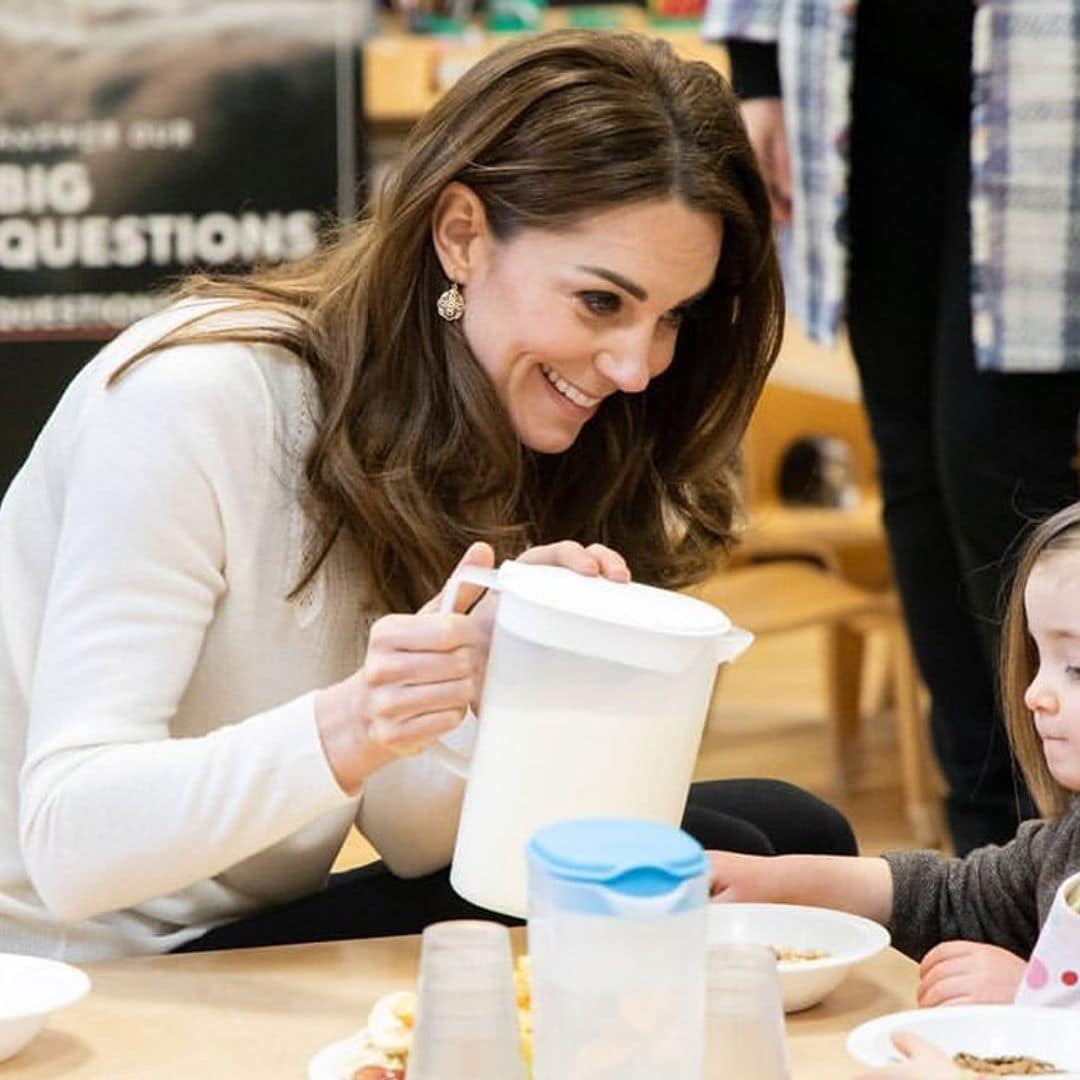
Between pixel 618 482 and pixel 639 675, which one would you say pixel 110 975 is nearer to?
pixel 639 675

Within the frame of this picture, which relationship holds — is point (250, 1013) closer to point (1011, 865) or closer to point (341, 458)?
point (341, 458)

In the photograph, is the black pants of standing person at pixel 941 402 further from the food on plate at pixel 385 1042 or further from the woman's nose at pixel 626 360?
the food on plate at pixel 385 1042

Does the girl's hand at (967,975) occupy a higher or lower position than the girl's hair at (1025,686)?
lower

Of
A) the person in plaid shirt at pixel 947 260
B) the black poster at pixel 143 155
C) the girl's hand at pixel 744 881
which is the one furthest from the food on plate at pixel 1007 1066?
the black poster at pixel 143 155

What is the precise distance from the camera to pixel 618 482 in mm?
1974

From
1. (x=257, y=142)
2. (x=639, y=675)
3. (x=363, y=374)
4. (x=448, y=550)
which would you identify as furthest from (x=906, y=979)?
(x=257, y=142)

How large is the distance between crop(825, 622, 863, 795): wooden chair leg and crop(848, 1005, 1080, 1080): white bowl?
2.72 meters

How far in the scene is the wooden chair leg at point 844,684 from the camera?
4098 mm

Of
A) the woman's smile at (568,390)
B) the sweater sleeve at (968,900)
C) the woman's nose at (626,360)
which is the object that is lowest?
the sweater sleeve at (968,900)

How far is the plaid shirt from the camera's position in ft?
7.97

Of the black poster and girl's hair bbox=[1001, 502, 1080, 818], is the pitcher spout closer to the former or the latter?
girl's hair bbox=[1001, 502, 1080, 818]

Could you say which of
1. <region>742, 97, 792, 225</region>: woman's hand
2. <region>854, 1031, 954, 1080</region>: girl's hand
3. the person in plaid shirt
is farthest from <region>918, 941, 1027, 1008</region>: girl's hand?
<region>742, 97, 792, 225</region>: woman's hand

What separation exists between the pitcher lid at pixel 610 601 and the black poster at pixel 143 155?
2.20 m

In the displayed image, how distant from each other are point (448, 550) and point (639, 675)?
1.40 feet
